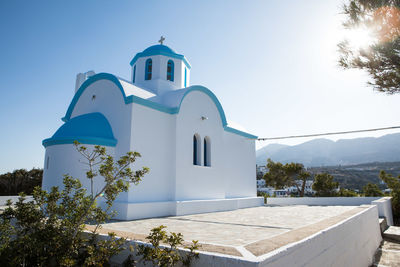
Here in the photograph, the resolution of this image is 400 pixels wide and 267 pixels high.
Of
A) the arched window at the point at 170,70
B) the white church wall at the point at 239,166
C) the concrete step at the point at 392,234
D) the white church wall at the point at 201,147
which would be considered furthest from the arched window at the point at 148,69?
the concrete step at the point at 392,234

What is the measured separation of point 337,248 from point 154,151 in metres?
6.41

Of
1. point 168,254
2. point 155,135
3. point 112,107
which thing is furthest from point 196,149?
point 168,254

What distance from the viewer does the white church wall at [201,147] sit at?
1002 cm

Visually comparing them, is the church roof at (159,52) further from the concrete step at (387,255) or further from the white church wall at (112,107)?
the concrete step at (387,255)

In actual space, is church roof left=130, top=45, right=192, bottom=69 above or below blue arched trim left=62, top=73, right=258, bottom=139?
above

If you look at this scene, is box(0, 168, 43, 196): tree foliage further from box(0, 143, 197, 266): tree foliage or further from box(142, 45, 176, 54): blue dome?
box(0, 143, 197, 266): tree foliage

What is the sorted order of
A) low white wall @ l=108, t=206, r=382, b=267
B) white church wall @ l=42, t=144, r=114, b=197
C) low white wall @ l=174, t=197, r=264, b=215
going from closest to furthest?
low white wall @ l=108, t=206, r=382, b=267 → white church wall @ l=42, t=144, r=114, b=197 → low white wall @ l=174, t=197, r=264, b=215

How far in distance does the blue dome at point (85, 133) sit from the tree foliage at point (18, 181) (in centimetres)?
1488

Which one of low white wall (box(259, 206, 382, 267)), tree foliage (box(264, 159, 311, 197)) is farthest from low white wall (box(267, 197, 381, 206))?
tree foliage (box(264, 159, 311, 197))

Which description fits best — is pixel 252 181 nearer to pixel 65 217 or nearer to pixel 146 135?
pixel 146 135

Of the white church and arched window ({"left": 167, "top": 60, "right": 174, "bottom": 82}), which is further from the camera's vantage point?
arched window ({"left": 167, "top": 60, "right": 174, "bottom": 82})

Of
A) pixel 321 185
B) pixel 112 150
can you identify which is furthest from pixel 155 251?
pixel 321 185

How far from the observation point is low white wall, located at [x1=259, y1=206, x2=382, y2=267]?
296 centimetres

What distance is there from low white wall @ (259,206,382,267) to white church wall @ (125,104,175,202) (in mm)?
5816
